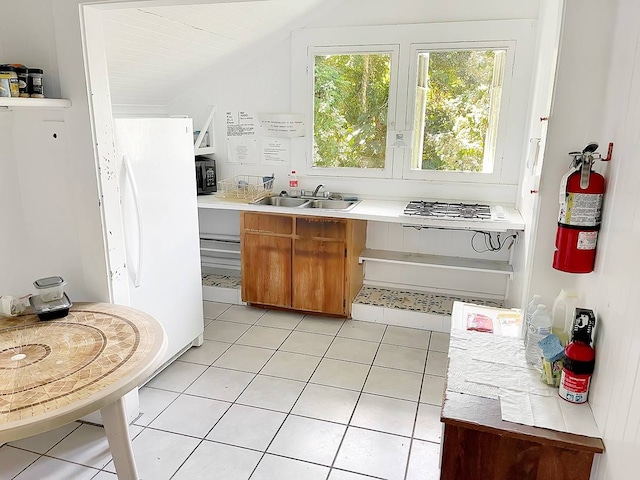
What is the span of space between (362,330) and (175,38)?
7.38 ft

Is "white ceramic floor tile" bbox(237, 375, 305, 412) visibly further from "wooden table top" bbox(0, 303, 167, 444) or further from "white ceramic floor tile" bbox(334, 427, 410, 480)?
"wooden table top" bbox(0, 303, 167, 444)

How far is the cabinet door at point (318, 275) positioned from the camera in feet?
10.7

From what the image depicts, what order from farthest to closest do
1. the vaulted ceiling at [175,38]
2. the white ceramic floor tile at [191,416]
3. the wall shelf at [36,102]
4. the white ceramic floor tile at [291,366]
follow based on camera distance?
the white ceramic floor tile at [291,366]
the vaulted ceiling at [175,38]
the white ceramic floor tile at [191,416]
the wall shelf at [36,102]

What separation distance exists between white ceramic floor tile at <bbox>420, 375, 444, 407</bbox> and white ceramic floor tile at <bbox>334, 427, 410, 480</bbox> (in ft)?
1.22

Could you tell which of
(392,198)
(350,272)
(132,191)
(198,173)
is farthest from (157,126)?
(392,198)

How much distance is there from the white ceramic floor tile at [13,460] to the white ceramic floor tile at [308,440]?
3.45 feet

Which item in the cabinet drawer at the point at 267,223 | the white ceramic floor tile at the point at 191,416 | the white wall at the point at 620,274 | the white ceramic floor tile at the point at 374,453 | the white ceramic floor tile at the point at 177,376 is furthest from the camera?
the cabinet drawer at the point at 267,223

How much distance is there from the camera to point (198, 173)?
372 centimetres

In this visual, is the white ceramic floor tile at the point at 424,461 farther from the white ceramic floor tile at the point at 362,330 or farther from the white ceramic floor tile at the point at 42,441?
the white ceramic floor tile at the point at 42,441

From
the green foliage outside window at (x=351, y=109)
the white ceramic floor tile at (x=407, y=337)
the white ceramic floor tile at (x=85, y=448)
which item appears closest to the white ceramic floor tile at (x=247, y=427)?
the white ceramic floor tile at (x=85, y=448)

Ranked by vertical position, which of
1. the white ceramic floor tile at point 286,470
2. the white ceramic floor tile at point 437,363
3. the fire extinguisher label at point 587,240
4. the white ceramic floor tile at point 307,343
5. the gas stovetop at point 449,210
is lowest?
the white ceramic floor tile at point 286,470

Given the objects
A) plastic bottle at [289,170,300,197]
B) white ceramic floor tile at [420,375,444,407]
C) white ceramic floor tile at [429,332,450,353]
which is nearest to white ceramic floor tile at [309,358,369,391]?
white ceramic floor tile at [420,375,444,407]

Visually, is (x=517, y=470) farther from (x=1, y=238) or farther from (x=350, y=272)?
(x=1, y=238)

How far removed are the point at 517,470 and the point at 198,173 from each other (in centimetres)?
308
